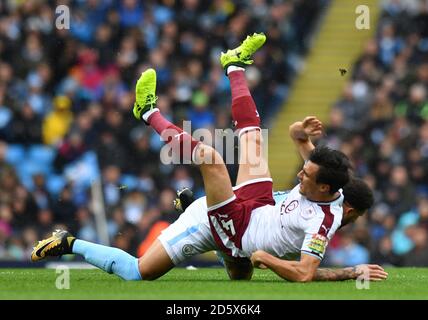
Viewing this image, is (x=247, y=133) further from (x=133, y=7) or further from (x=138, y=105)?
(x=133, y=7)

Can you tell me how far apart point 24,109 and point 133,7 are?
2601mm

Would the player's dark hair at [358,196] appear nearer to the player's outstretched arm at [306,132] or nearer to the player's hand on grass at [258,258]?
the player's outstretched arm at [306,132]

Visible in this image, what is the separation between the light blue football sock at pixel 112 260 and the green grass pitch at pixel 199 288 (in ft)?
0.32

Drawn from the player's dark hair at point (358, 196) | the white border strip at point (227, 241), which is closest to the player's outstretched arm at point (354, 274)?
the player's dark hair at point (358, 196)

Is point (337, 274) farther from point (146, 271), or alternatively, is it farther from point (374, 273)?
point (146, 271)

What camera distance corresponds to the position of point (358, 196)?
929 cm

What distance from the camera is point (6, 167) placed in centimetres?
1545

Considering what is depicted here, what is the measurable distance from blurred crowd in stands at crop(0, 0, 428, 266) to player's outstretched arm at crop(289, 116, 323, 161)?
4660 millimetres

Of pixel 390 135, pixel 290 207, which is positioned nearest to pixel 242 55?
pixel 290 207

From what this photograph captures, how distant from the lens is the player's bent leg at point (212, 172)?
29.9 ft

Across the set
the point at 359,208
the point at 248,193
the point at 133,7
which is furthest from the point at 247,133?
the point at 133,7

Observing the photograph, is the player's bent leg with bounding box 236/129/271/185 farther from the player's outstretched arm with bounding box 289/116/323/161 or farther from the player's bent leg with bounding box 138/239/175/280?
the player's bent leg with bounding box 138/239/175/280

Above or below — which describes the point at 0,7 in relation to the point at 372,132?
above

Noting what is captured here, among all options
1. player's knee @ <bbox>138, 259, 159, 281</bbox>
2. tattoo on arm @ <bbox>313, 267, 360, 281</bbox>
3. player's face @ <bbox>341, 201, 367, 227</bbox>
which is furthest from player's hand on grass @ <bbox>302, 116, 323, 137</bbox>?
player's knee @ <bbox>138, 259, 159, 281</bbox>
